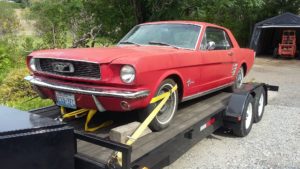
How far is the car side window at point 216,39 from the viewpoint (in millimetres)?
5259

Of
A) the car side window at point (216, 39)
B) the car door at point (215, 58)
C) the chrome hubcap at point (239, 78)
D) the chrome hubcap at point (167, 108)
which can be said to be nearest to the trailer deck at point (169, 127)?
the chrome hubcap at point (167, 108)

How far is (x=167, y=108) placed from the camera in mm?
4340

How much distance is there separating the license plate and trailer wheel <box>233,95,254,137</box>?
2.70m

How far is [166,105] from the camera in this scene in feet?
14.2

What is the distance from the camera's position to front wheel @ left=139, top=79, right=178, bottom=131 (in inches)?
157

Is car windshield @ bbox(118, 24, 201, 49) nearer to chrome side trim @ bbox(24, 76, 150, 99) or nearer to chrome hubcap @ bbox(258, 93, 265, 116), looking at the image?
chrome side trim @ bbox(24, 76, 150, 99)

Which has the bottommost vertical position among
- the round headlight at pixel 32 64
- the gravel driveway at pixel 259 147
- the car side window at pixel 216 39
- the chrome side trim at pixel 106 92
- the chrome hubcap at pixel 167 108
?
the gravel driveway at pixel 259 147

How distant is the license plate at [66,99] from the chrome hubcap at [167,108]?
97cm

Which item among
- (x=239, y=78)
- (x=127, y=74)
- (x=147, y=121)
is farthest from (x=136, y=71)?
(x=239, y=78)

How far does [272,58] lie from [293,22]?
2.73m

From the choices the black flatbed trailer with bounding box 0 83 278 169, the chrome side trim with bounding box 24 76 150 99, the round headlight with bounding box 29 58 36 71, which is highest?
the round headlight with bounding box 29 58 36 71

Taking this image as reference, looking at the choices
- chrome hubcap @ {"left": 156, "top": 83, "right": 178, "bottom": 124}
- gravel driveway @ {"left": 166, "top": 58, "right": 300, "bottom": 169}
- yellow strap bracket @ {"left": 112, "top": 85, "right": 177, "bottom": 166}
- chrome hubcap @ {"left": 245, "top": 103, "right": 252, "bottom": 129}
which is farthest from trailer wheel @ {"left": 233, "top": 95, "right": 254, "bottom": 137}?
yellow strap bracket @ {"left": 112, "top": 85, "right": 177, "bottom": 166}

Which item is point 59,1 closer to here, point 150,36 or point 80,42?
point 80,42

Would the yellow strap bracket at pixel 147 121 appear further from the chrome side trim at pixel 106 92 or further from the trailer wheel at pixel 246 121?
the trailer wheel at pixel 246 121
